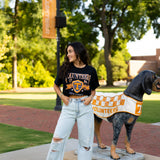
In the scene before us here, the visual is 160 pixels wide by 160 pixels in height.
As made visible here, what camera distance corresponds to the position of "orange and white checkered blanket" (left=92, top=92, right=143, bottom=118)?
449cm

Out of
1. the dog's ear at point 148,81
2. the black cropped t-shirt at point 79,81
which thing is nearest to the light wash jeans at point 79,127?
the black cropped t-shirt at point 79,81

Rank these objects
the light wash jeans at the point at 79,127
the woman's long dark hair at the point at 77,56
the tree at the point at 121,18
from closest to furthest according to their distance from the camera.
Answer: the light wash jeans at the point at 79,127 → the woman's long dark hair at the point at 77,56 → the tree at the point at 121,18

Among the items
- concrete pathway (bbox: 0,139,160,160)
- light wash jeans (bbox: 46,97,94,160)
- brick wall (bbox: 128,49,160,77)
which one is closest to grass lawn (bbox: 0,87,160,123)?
concrete pathway (bbox: 0,139,160,160)

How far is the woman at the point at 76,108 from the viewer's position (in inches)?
138

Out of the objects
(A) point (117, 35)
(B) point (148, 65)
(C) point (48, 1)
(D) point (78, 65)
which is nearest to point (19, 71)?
(A) point (117, 35)

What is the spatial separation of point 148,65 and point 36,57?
35.2 meters

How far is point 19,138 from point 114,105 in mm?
3212

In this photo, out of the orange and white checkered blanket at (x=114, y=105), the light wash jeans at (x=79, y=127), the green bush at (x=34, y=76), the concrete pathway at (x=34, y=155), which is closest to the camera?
the light wash jeans at (x=79, y=127)

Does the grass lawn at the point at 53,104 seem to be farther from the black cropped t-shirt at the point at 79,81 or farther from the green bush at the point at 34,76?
the green bush at the point at 34,76

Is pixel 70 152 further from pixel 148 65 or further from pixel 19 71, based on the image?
pixel 148 65

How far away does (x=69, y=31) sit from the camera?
1297 inches

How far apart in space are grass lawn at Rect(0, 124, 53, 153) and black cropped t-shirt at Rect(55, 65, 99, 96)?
2.80 meters

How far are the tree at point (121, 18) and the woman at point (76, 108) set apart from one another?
2995 centimetres

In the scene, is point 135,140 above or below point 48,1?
below
